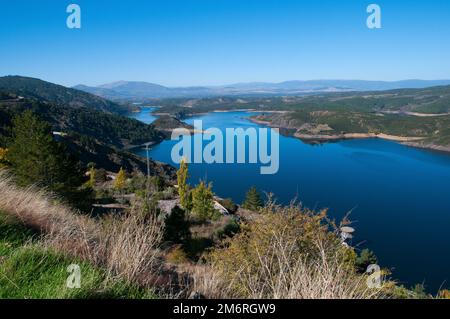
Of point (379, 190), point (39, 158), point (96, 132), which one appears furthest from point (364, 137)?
point (39, 158)

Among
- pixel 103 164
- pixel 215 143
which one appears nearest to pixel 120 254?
pixel 103 164

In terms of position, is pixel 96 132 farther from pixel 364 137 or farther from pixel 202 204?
pixel 202 204

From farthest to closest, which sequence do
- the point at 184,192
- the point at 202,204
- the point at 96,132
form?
the point at 96,132 < the point at 184,192 < the point at 202,204

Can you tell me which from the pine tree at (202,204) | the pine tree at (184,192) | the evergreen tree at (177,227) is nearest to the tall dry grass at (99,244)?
the evergreen tree at (177,227)

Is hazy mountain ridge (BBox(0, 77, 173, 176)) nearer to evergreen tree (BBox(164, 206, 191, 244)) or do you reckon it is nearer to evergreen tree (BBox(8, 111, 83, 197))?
evergreen tree (BBox(8, 111, 83, 197))

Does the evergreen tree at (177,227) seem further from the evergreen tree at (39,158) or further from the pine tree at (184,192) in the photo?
the pine tree at (184,192)

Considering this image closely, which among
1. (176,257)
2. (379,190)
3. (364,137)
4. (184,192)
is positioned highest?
(176,257)
